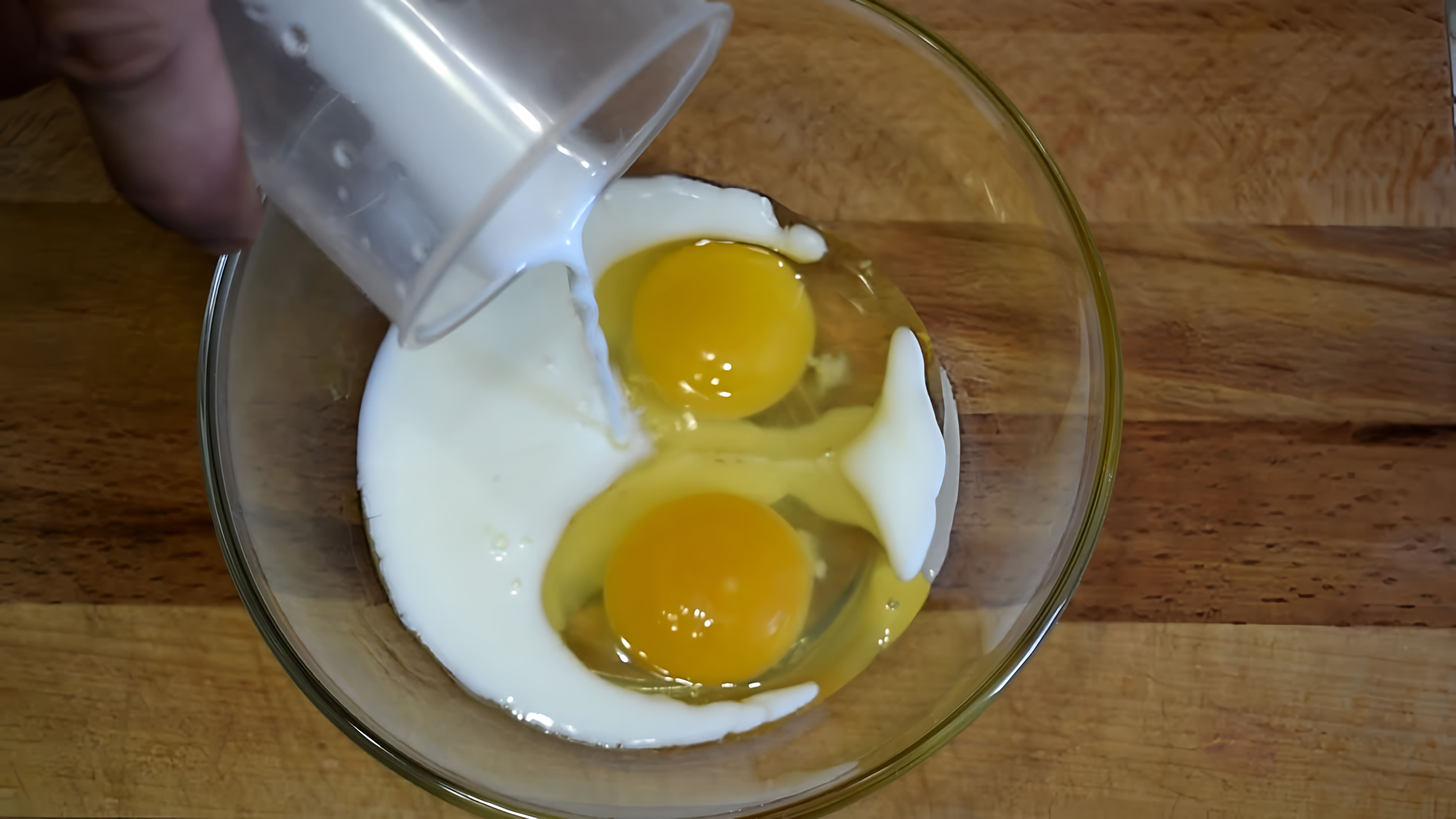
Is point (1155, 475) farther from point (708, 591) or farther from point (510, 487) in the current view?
point (510, 487)


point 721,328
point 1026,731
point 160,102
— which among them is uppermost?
point 1026,731

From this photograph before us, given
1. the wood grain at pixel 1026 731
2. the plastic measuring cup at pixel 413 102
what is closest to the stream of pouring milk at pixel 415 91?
the plastic measuring cup at pixel 413 102

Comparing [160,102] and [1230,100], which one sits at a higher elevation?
[1230,100]

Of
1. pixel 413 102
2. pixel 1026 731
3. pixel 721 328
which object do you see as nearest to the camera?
pixel 413 102

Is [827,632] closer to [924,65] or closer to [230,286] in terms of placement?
[924,65]

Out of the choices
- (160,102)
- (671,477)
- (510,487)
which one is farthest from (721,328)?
(160,102)

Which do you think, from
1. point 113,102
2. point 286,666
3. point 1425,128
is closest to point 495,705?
point 286,666

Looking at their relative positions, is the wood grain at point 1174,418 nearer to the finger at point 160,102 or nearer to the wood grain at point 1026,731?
the wood grain at point 1026,731

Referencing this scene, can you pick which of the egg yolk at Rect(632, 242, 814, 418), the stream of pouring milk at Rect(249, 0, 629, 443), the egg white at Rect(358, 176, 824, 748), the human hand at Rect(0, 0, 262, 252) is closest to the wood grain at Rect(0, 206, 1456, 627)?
the egg white at Rect(358, 176, 824, 748)

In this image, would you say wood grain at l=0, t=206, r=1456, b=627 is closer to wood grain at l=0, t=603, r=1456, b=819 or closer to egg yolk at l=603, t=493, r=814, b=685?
wood grain at l=0, t=603, r=1456, b=819
